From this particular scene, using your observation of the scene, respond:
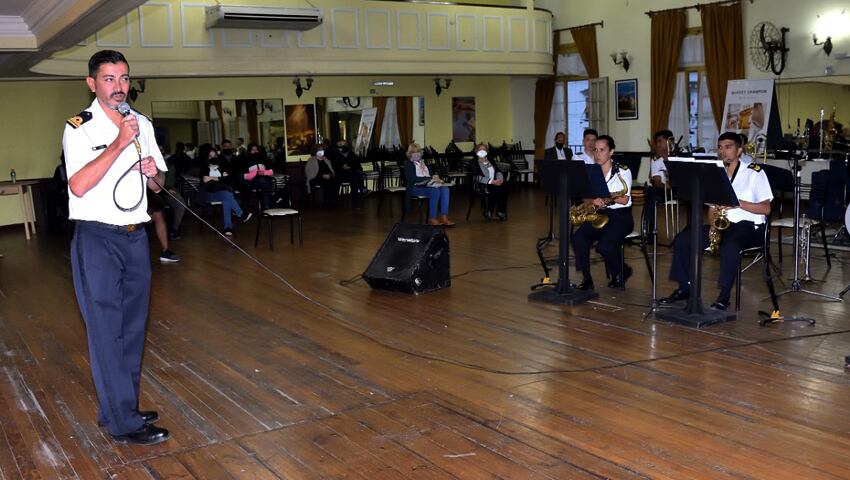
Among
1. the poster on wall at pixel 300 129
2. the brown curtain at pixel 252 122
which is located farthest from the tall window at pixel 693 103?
the brown curtain at pixel 252 122

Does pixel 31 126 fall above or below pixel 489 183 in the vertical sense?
above

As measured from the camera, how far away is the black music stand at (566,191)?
6.24m

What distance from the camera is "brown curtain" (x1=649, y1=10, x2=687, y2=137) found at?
46.4ft

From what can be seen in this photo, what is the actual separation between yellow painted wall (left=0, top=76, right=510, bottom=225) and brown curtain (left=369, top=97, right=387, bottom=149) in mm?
173

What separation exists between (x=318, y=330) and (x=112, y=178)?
2.61 m

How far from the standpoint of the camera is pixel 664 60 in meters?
14.4

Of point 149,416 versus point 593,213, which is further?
point 593,213

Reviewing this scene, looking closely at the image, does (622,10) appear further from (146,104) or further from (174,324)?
(174,324)

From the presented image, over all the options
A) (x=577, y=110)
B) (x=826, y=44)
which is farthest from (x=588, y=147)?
(x=577, y=110)

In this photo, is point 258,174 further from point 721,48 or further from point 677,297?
point 721,48

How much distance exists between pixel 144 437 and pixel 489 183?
820 centimetres

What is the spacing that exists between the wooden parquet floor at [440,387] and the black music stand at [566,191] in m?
0.17

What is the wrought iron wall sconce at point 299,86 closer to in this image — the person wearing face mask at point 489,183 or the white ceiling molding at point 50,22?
the person wearing face mask at point 489,183

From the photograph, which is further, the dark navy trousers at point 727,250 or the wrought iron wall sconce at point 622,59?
the wrought iron wall sconce at point 622,59
